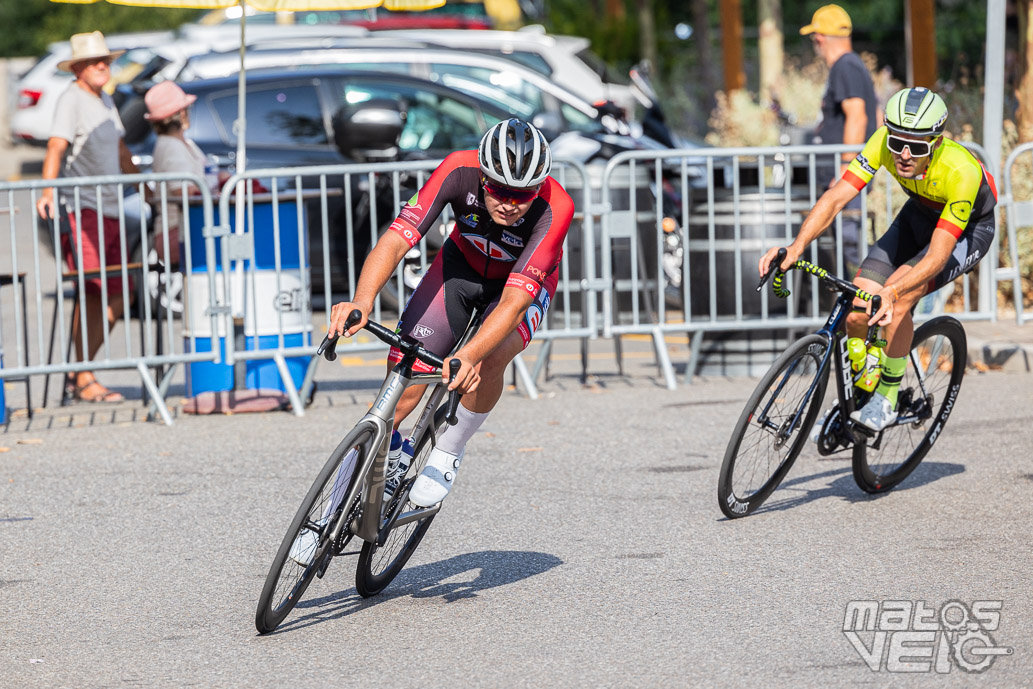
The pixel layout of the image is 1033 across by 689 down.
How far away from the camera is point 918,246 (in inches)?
260

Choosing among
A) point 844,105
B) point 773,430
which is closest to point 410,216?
point 773,430

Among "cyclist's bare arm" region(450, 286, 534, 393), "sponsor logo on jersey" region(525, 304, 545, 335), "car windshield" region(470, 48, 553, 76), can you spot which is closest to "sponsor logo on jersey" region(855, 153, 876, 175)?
"sponsor logo on jersey" region(525, 304, 545, 335)

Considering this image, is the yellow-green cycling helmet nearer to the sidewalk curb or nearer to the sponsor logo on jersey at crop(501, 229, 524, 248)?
the sponsor logo on jersey at crop(501, 229, 524, 248)

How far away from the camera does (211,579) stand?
5.57 metres

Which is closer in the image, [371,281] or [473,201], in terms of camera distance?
[371,281]

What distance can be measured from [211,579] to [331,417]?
3204mm

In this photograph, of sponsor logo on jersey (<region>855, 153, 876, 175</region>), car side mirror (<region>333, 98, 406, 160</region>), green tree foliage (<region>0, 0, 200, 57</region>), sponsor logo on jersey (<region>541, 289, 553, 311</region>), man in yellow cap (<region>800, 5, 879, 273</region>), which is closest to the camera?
sponsor logo on jersey (<region>541, 289, 553, 311</region>)

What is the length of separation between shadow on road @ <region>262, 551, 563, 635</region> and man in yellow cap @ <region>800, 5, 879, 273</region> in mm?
4820

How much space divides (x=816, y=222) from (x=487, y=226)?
5.20ft

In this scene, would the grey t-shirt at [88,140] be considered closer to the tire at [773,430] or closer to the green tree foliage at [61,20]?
the tire at [773,430]

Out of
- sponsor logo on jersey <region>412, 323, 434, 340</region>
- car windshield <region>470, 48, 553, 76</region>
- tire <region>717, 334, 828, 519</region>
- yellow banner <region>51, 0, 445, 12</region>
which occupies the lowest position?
tire <region>717, 334, 828, 519</region>

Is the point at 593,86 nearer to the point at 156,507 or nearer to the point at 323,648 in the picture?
the point at 156,507

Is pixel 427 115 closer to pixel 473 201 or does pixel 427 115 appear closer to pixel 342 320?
pixel 473 201

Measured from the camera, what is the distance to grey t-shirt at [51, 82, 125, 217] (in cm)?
906
